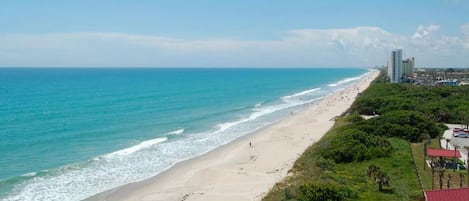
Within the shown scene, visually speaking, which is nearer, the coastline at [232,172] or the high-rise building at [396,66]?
the coastline at [232,172]

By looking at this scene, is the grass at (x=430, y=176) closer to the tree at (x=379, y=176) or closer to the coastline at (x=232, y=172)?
the tree at (x=379, y=176)

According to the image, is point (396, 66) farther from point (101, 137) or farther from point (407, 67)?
point (101, 137)

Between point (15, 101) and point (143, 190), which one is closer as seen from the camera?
point (143, 190)

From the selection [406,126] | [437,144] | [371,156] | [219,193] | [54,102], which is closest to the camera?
[219,193]

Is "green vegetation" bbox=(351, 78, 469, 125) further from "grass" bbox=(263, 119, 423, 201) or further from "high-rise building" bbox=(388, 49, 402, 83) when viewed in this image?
"high-rise building" bbox=(388, 49, 402, 83)

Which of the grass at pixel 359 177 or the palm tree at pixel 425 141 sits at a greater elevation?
the palm tree at pixel 425 141

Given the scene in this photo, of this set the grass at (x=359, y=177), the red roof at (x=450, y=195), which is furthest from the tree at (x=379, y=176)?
the red roof at (x=450, y=195)

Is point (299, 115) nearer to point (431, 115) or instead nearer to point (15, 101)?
point (431, 115)

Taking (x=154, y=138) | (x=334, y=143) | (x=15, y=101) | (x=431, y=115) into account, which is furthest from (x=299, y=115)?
(x=15, y=101)
